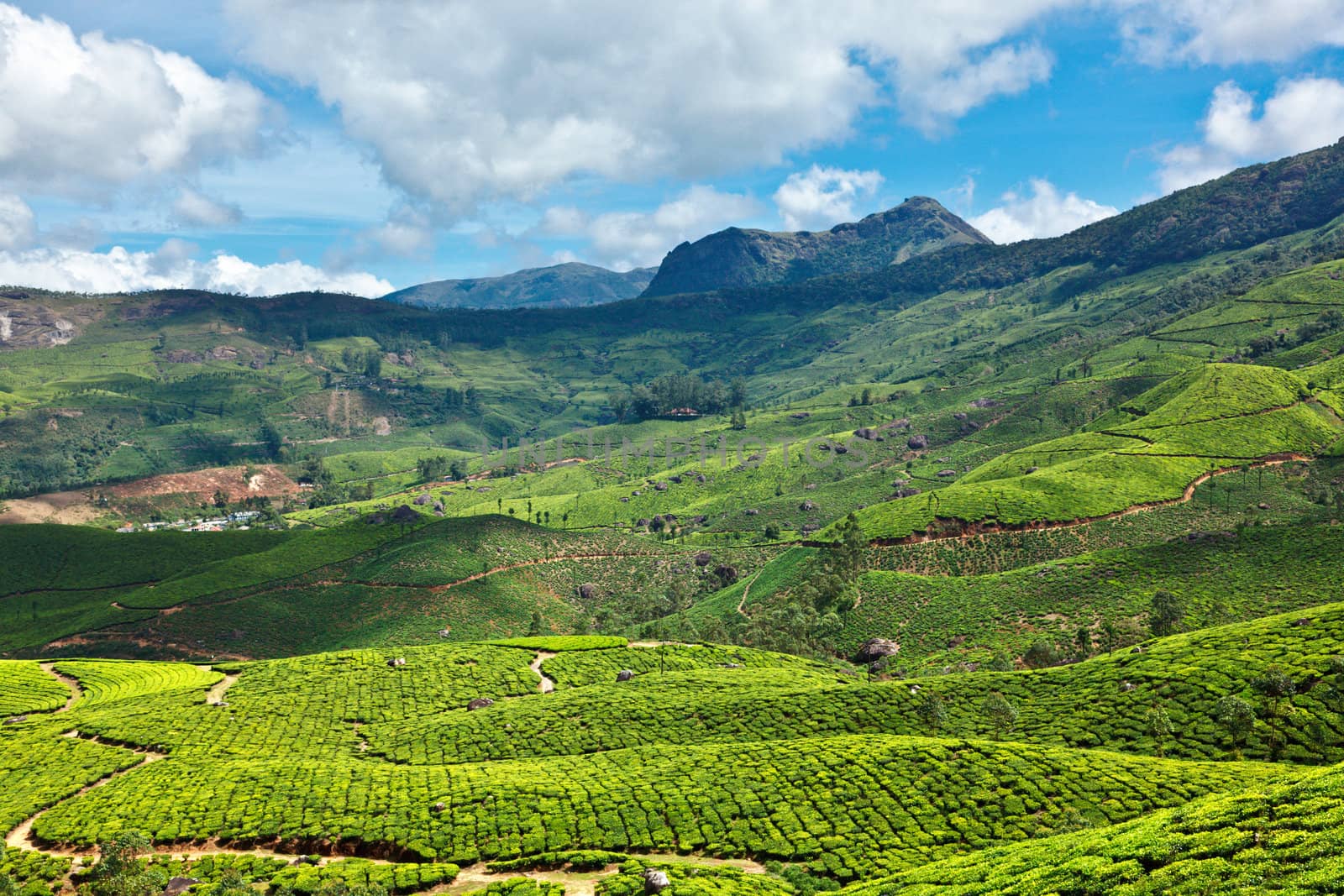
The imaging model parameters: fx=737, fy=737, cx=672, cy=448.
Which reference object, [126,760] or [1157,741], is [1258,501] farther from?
[126,760]

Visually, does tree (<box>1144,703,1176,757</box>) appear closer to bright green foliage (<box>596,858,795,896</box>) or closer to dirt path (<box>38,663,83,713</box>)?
bright green foliage (<box>596,858,795,896</box>)

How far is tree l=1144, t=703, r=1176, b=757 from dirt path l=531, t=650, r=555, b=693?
6522 cm

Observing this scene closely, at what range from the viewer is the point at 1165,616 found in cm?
9550

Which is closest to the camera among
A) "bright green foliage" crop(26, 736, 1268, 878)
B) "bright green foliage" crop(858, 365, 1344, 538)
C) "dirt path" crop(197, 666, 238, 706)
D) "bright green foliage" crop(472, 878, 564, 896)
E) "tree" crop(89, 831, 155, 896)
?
"bright green foliage" crop(472, 878, 564, 896)

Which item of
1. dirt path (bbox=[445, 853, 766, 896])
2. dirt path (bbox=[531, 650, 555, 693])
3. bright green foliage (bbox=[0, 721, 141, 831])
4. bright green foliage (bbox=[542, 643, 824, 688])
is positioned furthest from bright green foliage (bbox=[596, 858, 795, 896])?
bright green foliage (bbox=[0, 721, 141, 831])

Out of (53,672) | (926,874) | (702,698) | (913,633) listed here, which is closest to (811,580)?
(913,633)

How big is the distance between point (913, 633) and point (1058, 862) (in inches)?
3283

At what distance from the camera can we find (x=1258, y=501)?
146 metres

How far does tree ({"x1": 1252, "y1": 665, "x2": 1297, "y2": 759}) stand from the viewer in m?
57.9

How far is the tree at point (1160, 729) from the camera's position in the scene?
197 ft

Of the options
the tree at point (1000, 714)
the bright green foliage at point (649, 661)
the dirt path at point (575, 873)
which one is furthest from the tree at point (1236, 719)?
the bright green foliage at point (649, 661)

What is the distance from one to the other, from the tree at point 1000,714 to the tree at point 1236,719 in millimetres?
16108

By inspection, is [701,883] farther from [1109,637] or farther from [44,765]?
[1109,637]

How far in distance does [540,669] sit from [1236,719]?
256 feet
